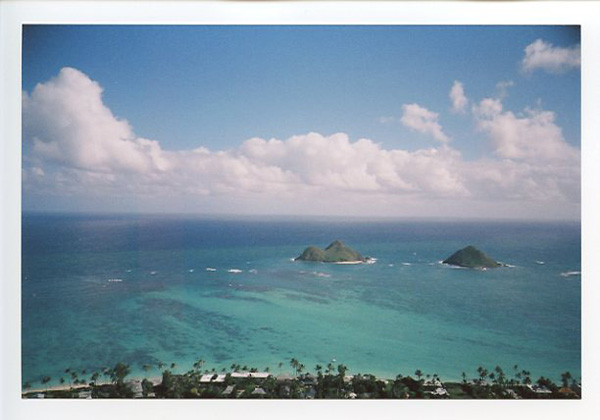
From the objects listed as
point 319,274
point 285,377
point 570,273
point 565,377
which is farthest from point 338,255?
point 565,377

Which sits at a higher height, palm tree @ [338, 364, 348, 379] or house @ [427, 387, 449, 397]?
palm tree @ [338, 364, 348, 379]

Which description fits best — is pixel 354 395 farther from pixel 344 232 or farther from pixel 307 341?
pixel 344 232

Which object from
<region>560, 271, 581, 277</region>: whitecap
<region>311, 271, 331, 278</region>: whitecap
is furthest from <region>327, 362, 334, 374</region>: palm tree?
<region>560, 271, 581, 277</region>: whitecap

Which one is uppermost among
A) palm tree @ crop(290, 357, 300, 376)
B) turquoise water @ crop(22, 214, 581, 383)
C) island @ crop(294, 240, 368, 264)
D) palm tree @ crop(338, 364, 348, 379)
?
island @ crop(294, 240, 368, 264)

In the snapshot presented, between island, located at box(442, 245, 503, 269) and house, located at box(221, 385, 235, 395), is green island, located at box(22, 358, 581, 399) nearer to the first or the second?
house, located at box(221, 385, 235, 395)

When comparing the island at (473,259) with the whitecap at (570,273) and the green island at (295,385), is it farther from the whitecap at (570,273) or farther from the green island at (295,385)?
the green island at (295,385)
